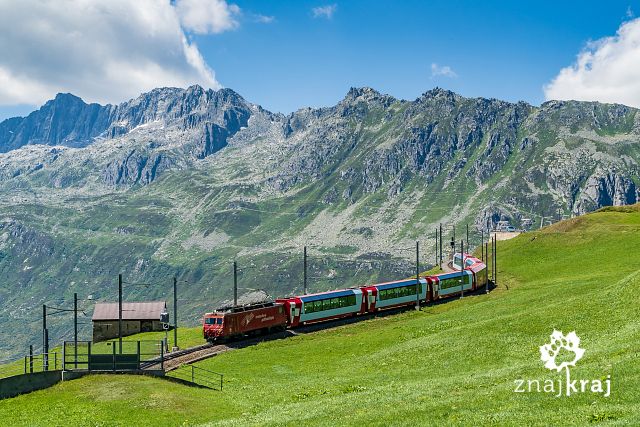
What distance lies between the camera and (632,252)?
9488 cm

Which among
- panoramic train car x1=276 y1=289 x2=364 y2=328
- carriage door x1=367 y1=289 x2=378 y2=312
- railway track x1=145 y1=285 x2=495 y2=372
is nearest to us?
railway track x1=145 y1=285 x2=495 y2=372

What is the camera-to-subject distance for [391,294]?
3639 inches

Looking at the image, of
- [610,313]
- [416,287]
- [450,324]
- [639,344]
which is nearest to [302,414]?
[639,344]

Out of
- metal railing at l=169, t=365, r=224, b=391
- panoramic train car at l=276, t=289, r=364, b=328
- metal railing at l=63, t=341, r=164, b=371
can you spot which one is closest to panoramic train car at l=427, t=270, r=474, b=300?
panoramic train car at l=276, t=289, r=364, b=328

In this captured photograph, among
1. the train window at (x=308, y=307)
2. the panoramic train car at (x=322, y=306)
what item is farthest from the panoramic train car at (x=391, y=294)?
the train window at (x=308, y=307)

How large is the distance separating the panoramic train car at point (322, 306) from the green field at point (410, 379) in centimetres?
518

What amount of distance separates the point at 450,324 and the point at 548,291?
47.8 feet

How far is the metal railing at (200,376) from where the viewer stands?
5179cm

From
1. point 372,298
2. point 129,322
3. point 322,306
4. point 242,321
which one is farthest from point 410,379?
point 129,322

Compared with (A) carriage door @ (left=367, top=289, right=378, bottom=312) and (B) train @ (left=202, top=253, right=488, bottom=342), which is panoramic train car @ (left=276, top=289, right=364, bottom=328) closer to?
(B) train @ (left=202, top=253, right=488, bottom=342)

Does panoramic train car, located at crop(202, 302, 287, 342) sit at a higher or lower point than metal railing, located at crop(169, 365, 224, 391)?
higher

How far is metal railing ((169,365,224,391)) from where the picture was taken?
5179 centimetres

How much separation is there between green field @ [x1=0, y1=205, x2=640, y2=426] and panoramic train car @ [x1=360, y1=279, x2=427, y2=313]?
984 cm

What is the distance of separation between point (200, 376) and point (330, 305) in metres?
31.3
